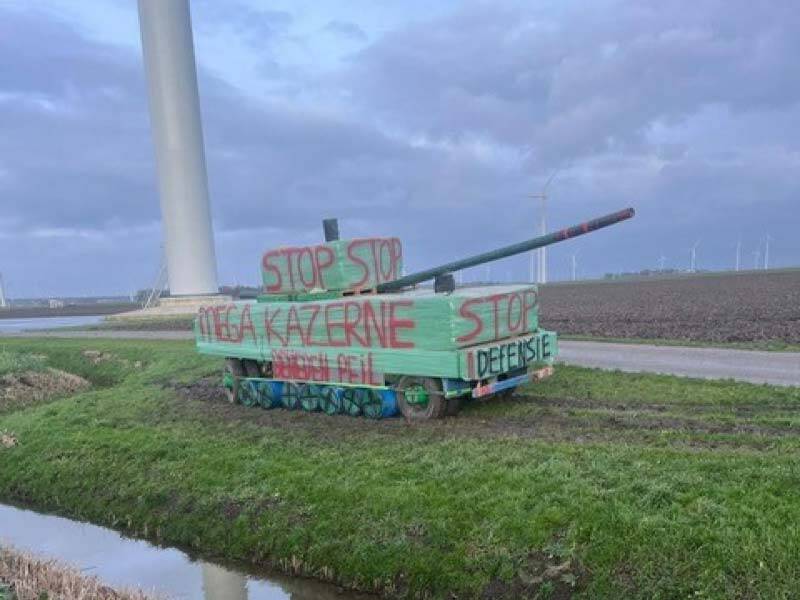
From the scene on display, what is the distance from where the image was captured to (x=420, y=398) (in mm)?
13828

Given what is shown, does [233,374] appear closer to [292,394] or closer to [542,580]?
[292,394]

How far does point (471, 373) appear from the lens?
12898mm

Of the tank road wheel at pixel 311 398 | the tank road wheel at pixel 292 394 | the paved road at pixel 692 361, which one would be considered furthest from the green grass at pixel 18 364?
the paved road at pixel 692 361

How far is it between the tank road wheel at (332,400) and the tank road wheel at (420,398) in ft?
4.75

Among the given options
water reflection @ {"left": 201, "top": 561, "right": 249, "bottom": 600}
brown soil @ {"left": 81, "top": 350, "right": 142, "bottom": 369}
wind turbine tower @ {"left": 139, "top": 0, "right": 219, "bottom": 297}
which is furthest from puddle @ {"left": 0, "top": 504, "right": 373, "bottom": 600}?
wind turbine tower @ {"left": 139, "top": 0, "right": 219, "bottom": 297}

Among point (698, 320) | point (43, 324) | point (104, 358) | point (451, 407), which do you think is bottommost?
point (43, 324)

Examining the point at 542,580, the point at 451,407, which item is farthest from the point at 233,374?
the point at 542,580

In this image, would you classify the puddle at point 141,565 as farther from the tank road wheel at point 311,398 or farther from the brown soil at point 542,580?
the tank road wheel at point 311,398

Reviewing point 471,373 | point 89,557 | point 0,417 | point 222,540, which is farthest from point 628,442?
point 0,417

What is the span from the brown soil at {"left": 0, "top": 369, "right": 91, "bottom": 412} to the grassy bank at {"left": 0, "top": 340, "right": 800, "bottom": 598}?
20.1 feet

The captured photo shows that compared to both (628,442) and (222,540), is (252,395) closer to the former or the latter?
(222,540)

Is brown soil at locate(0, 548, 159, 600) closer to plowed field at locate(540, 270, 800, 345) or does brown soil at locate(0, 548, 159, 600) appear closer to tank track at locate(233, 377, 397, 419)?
tank track at locate(233, 377, 397, 419)

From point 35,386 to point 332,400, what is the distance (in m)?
14.2

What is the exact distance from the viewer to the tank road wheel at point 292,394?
15899 mm
